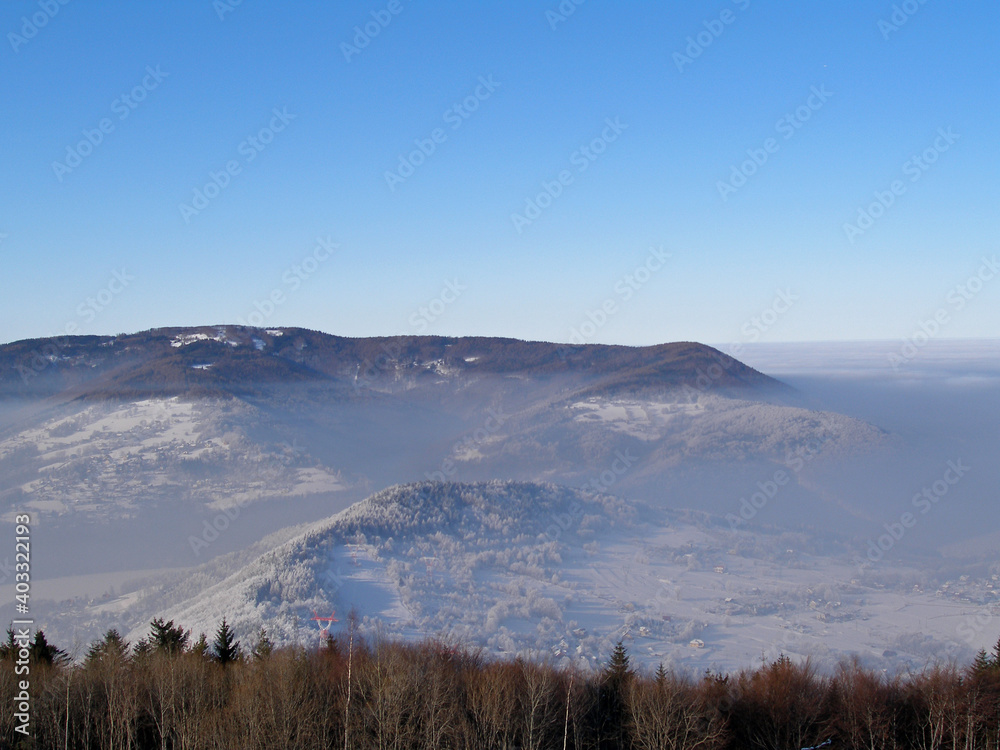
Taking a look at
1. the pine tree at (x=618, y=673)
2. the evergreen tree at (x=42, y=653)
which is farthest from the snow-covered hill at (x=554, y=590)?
the evergreen tree at (x=42, y=653)

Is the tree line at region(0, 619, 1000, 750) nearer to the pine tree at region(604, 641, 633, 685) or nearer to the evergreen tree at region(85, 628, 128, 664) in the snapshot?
the pine tree at region(604, 641, 633, 685)

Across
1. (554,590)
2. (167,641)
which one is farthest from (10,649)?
(554,590)

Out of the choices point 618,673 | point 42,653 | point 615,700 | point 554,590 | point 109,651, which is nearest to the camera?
point 615,700

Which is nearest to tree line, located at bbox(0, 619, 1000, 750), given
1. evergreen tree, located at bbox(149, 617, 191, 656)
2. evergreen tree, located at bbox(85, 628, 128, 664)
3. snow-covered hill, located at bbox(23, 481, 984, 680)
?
A: evergreen tree, located at bbox(85, 628, 128, 664)

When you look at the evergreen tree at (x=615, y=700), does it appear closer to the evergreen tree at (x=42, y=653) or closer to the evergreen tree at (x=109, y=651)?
the evergreen tree at (x=109, y=651)

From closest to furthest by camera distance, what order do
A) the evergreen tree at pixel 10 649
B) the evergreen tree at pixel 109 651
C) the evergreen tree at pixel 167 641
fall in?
the evergreen tree at pixel 10 649 → the evergreen tree at pixel 109 651 → the evergreen tree at pixel 167 641

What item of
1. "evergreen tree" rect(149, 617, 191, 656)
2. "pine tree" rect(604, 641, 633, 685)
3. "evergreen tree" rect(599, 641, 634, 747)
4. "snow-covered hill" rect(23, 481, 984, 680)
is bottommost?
"snow-covered hill" rect(23, 481, 984, 680)

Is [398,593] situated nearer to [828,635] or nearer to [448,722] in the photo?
[448,722]

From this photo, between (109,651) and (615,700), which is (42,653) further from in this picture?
(615,700)

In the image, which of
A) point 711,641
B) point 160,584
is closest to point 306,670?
point 711,641
